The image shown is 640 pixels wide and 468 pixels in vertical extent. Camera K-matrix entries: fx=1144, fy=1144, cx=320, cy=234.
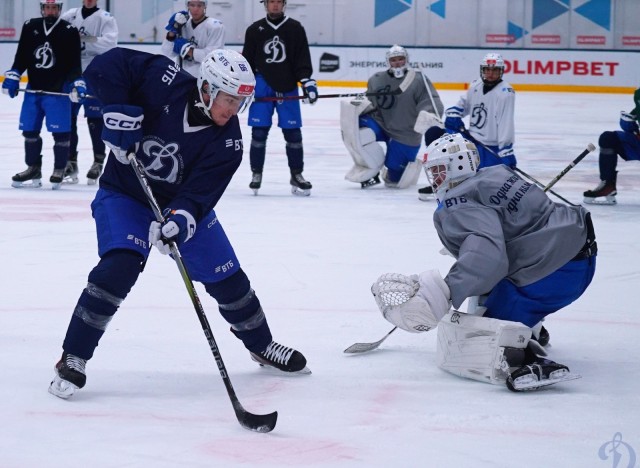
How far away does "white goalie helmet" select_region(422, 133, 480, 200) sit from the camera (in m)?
3.14

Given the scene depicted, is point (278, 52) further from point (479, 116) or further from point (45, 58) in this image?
point (45, 58)

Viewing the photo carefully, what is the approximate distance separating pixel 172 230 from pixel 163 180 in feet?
1.06

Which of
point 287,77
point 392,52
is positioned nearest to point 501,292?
point 287,77

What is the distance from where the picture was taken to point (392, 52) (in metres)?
7.52

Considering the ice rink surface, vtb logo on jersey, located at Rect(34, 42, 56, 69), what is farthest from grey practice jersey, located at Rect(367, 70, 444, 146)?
vtb logo on jersey, located at Rect(34, 42, 56, 69)

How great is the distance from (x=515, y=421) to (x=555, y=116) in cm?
951

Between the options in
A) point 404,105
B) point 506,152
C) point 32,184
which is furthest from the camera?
point 404,105

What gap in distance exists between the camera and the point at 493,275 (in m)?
2.94

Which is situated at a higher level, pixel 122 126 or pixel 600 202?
pixel 122 126

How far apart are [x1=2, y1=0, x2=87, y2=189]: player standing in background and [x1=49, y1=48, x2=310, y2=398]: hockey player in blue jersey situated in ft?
12.9

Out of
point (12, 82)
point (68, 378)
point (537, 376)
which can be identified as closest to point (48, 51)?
point (12, 82)

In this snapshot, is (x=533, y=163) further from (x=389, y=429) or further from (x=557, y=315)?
(x=389, y=429)

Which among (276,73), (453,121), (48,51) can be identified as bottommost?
(453,121)

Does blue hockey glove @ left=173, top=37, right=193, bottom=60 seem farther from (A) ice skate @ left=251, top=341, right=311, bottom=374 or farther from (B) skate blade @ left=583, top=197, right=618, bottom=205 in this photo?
(A) ice skate @ left=251, top=341, right=311, bottom=374
